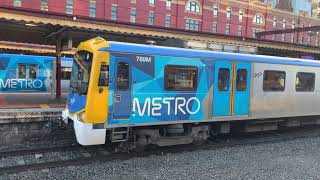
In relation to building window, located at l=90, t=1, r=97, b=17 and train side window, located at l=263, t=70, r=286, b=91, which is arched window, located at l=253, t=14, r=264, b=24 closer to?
building window, located at l=90, t=1, r=97, b=17

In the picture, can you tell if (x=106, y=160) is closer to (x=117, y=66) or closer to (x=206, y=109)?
(x=117, y=66)

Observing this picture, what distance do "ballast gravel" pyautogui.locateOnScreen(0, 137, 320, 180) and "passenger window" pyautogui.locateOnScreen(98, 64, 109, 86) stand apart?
2.12 m

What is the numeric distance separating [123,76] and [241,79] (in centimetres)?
439

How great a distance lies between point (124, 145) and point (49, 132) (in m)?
3.91

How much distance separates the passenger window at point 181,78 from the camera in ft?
30.7

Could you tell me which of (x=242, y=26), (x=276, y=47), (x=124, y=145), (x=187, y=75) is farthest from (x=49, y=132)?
(x=242, y=26)

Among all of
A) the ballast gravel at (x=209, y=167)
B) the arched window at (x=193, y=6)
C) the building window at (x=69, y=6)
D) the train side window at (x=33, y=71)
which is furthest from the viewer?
the arched window at (x=193, y=6)

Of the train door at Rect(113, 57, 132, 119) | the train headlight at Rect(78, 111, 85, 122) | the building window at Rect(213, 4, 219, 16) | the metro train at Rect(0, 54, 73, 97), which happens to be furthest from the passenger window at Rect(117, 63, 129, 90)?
the building window at Rect(213, 4, 219, 16)

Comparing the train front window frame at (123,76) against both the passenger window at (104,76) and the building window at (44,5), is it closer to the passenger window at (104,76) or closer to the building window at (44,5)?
the passenger window at (104,76)

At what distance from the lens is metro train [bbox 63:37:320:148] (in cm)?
834

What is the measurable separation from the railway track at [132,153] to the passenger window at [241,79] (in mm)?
1940

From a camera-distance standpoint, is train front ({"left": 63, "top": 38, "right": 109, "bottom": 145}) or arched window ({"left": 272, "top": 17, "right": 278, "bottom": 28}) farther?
arched window ({"left": 272, "top": 17, "right": 278, "bottom": 28})

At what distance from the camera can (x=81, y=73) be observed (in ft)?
29.5

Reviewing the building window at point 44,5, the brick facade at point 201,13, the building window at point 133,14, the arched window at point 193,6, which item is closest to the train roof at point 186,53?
the brick facade at point 201,13
